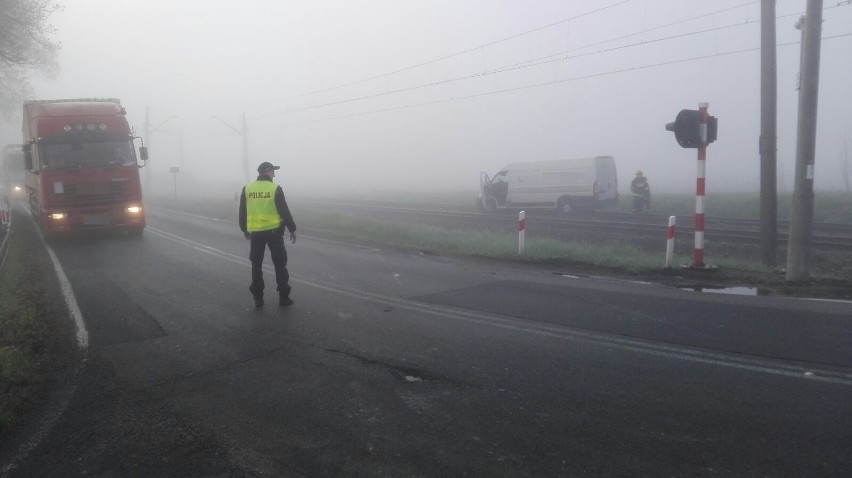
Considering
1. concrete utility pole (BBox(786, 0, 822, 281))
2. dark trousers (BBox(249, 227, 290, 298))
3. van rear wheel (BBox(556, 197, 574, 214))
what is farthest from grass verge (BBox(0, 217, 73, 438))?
van rear wheel (BBox(556, 197, 574, 214))

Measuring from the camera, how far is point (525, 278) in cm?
1114

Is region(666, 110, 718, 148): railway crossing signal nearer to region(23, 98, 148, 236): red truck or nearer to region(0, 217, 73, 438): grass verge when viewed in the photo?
region(0, 217, 73, 438): grass verge

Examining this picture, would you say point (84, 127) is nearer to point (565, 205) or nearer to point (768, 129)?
point (768, 129)

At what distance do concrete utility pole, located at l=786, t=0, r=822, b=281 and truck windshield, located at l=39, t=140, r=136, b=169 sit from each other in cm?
1527

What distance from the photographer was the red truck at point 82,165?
16.8 m

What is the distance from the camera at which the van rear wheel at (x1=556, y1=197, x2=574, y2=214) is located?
102 ft

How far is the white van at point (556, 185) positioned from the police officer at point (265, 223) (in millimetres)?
23283

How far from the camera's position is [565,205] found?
31.1m

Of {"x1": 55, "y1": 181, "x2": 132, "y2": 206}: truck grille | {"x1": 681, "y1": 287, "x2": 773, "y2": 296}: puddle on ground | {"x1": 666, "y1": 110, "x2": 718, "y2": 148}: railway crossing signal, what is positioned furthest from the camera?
{"x1": 55, "y1": 181, "x2": 132, "y2": 206}: truck grille

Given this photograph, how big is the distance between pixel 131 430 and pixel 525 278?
7.36 meters

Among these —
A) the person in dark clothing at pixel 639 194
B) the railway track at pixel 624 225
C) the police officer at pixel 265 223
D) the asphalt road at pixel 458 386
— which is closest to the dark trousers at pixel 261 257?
the police officer at pixel 265 223

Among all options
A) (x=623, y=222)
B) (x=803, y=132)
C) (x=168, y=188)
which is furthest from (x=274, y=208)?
(x=168, y=188)

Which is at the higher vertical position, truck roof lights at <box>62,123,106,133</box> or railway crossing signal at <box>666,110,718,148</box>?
truck roof lights at <box>62,123,106,133</box>

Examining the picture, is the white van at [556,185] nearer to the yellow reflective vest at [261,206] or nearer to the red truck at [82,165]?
the red truck at [82,165]
